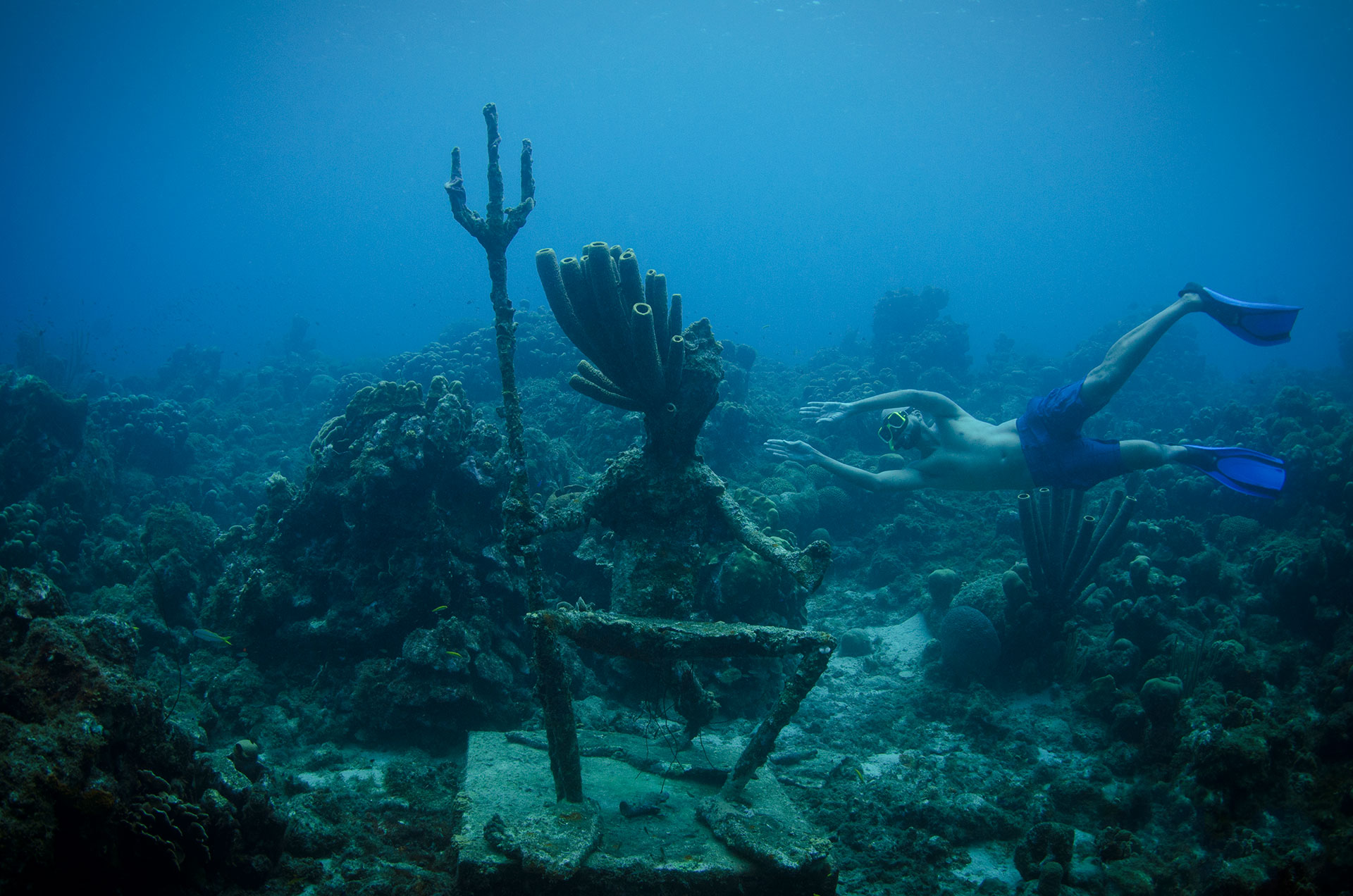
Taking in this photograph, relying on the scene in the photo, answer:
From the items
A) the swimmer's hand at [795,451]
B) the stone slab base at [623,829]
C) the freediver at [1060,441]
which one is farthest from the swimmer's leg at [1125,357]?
the stone slab base at [623,829]

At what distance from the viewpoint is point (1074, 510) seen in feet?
20.8

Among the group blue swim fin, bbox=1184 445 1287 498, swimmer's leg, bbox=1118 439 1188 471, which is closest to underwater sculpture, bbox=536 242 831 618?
swimmer's leg, bbox=1118 439 1188 471

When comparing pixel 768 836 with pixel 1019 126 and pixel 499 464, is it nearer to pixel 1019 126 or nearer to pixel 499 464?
pixel 499 464

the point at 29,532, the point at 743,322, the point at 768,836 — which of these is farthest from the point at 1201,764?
the point at 743,322

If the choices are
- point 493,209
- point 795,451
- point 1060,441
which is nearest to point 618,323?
point 493,209

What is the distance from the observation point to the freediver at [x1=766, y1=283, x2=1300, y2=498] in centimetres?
629

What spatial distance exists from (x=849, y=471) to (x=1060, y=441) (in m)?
2.47

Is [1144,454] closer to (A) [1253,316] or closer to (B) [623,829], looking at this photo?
A: (A) [1253,316]

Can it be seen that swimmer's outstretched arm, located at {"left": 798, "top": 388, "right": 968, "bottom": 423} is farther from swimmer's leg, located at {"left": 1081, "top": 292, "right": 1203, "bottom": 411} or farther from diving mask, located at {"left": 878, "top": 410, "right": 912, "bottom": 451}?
swimmer's leg, located at {"left": 1081, "top": 292, "right": 1203, "bottom": 411}

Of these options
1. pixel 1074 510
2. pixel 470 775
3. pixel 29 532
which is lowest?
pixel 470 775

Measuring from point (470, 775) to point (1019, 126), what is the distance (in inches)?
4430

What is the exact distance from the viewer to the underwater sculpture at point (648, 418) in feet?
13.4

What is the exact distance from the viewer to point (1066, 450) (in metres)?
6.30

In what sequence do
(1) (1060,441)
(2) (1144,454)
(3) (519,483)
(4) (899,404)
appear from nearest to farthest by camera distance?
(3) (519,483) → (1) (1060,441) → (2) (1144,454) → (4) (899,404)
